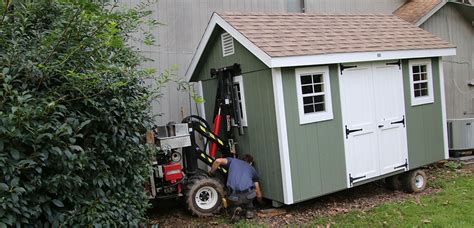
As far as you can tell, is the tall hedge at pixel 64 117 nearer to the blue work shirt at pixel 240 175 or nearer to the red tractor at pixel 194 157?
the red tractor at pixel 194 157

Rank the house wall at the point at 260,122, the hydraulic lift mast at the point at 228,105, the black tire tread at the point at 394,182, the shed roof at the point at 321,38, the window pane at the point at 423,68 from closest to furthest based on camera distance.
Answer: the shed roof at the point at 321,38 → the house wall at the point at 260,122 → the hydraulic lift mast at the point at 228,105 → the black tire tread at the point at 394,182 → the window pane at the point at 423,68

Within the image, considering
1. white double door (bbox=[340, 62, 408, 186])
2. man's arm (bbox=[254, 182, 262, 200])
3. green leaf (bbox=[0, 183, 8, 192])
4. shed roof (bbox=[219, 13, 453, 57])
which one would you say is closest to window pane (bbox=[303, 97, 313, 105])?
white double door (bbox=[340, 62, 408, 186])

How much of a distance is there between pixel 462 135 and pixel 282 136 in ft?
19.4

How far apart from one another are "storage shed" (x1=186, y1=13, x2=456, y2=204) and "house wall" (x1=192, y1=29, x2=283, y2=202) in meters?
0.02

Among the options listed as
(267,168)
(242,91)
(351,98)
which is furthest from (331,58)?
(267,168)

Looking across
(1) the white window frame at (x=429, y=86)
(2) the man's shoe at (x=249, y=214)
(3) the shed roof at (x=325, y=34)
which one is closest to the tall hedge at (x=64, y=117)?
(2) the man's shoe at (x=249, y=214)

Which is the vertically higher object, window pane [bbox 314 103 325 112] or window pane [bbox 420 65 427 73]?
window pane [bbox 420 65 427 73]

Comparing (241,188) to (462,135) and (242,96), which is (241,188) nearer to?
(242,96)

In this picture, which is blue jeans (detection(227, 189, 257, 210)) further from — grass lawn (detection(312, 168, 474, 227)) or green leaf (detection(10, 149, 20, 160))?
green leaf (detection(10, 149, 20, 160))

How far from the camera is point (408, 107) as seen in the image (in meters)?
6.95

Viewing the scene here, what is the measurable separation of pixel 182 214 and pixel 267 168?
153 cm

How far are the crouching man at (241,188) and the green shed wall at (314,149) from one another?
2.07ft

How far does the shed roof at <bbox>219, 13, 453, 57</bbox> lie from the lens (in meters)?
5.82

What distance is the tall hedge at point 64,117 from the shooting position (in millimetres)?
2852
